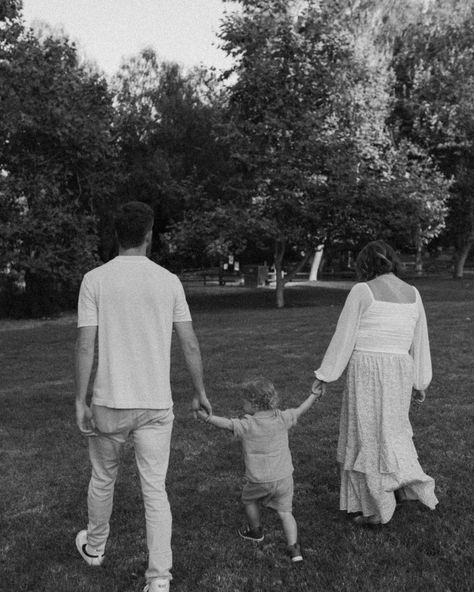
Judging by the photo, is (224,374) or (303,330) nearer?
(224,374)

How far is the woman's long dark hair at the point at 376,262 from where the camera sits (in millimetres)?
4840

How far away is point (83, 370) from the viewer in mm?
3799

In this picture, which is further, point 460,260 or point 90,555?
point 460,260

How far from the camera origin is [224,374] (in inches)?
438

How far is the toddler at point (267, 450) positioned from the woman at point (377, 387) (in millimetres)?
622

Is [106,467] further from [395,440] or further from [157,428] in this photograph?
[395,440]

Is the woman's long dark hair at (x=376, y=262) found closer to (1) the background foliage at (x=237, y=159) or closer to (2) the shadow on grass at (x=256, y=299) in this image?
(1) the background foliage at (x=237, y=159)

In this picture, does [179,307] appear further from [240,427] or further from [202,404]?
[240,427]

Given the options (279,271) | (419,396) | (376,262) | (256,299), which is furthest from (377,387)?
(256,299)

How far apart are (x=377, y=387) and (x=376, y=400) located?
97 mm

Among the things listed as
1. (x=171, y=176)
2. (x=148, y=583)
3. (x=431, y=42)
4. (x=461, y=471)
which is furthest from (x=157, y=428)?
(x=431, y=42)

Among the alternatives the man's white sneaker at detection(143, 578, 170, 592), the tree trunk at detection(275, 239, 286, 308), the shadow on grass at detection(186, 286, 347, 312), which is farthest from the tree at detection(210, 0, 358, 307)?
Result: the man's white sneaker at detection(143, 578, 170, 592)

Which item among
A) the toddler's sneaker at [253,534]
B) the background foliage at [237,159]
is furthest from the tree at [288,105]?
the toddler's sneaker at [253,534]

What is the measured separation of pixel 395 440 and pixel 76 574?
239 cm
